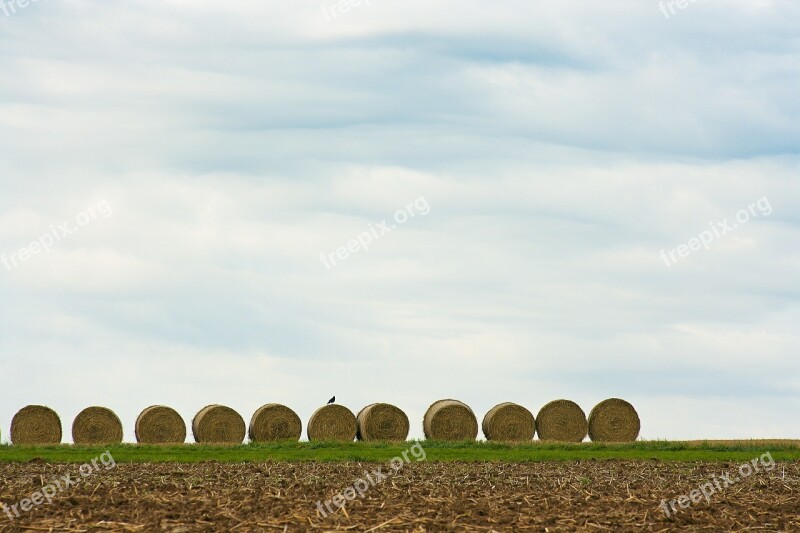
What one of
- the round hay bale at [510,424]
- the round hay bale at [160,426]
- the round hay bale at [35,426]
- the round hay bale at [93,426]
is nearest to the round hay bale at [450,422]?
the round hay bale at [510,424]

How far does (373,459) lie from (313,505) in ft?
34.8

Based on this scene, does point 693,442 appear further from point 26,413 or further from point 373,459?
point 26,413

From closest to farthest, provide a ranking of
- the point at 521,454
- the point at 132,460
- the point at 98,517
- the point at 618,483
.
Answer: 1. the point at 98,517
2. the point at 618,483
3. the point at 132,460
4. the point at 521,454

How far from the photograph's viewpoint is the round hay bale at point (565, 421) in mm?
35156

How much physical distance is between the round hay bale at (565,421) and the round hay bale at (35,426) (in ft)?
50.7

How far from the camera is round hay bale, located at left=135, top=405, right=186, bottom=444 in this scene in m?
33.9

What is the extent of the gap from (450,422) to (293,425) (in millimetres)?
4965

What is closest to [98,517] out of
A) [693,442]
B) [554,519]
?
[554,519]

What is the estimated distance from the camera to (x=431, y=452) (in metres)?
28.4

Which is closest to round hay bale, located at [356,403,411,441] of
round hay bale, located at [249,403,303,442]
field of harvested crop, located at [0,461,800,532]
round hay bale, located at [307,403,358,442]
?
round hay bale, located at [307,403,358,442]

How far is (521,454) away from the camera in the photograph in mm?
27641

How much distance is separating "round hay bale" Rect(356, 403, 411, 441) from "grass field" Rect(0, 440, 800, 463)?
115 inches

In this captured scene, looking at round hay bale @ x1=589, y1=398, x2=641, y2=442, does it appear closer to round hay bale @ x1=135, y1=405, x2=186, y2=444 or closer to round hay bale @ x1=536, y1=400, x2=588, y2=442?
round hay bale @ x1=536, y1=400, x2=588, y2=442

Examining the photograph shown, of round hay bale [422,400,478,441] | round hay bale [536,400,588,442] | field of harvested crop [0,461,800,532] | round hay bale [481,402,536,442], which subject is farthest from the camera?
round hay bale [536,400,588,442]
